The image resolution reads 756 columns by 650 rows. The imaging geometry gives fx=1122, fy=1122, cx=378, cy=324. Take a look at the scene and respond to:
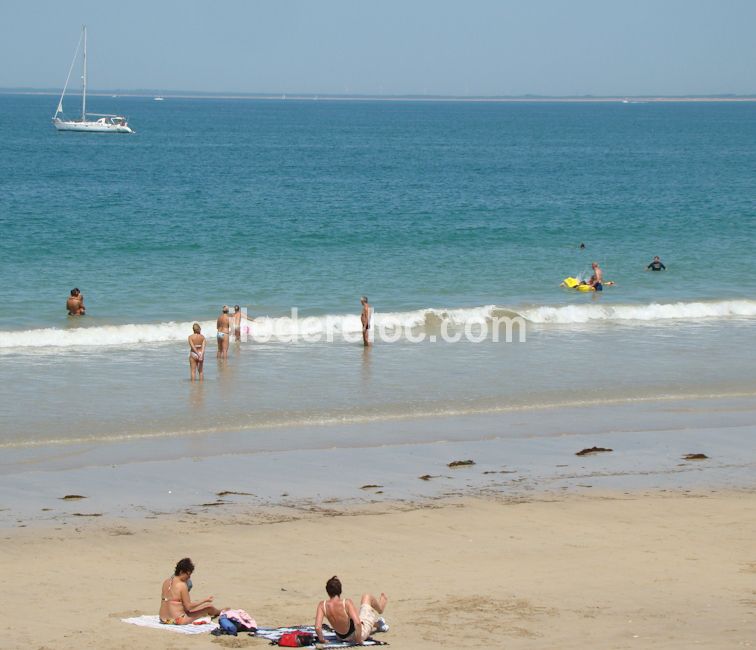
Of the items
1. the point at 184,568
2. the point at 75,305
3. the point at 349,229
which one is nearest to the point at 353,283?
the point at 75,305

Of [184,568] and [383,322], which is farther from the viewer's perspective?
[383,322]

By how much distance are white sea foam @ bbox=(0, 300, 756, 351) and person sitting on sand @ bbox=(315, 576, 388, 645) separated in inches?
616

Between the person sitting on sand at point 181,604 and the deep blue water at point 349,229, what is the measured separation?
54.9 ft

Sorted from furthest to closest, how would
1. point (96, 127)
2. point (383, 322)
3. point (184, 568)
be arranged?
point (96, 127) → point (383, 322) → point (184, 568)

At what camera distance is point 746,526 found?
12.8 m

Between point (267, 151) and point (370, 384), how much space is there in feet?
227

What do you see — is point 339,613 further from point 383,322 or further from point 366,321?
point 383,322

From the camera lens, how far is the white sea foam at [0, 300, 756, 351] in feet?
81.4

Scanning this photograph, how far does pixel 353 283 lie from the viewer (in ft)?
106

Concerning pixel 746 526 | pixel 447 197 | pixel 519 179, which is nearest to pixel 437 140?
pixel 519 179

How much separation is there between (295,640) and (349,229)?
33.3 metres

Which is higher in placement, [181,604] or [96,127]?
[96,127]

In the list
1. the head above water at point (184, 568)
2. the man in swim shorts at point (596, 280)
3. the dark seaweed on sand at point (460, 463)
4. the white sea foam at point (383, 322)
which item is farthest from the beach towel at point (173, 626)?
the man in swim shorts at point (596, 280)

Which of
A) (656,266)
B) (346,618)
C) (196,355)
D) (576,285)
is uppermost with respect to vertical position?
(656,266)
